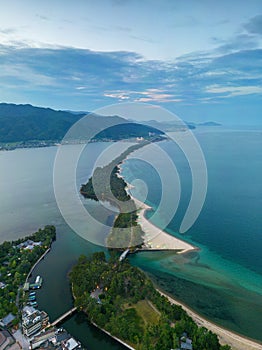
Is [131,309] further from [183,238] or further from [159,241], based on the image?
[183,238]

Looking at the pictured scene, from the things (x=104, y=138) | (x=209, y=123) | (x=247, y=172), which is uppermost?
(x=209, y=123)

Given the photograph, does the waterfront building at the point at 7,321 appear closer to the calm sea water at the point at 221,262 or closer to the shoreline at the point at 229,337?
the calm sea water at the point at 221,262

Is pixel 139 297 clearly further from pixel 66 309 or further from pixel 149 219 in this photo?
pixel 149 219

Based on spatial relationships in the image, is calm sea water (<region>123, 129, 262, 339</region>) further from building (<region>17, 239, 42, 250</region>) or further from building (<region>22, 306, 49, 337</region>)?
building (<region>17, 239, 42, 250</region>)

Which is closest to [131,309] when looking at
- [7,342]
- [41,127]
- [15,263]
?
[7,342]

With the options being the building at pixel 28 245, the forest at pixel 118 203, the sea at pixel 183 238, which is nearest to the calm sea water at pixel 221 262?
the sea at pixel 183 238

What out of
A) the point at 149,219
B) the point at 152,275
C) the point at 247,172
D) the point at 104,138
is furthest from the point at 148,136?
the point at 152,275
